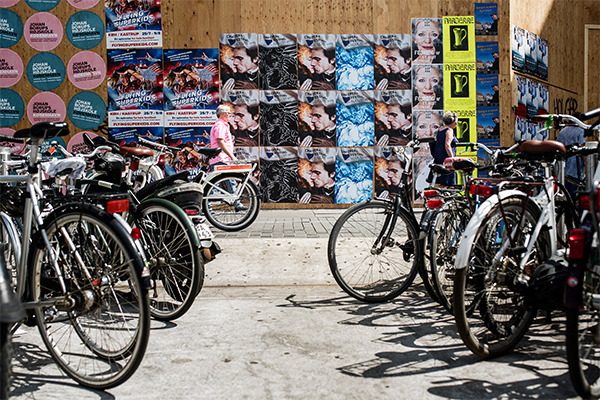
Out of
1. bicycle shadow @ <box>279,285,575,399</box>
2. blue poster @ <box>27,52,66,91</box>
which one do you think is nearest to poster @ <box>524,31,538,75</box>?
bicycle shadow @ <box>279,285,575,399</box>

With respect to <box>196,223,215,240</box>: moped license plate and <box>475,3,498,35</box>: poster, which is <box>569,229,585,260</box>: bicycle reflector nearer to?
<box>196,223,215,240</box>: moped license plate

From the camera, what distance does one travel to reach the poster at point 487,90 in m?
11.6

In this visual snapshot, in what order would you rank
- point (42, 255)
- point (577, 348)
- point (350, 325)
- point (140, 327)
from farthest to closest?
point (350, 325)
point (42, 255)
point (140, 327)
point (577, 348)

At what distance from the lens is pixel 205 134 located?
37.6 ft

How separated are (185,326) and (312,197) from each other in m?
7.62

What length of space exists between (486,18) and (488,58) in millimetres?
833

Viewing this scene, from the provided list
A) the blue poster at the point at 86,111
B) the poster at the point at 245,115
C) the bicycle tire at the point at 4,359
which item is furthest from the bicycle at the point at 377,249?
the blue poster at the point at 86,111

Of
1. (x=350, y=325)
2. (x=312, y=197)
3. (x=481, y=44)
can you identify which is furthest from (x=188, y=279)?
(x=481, y=44)

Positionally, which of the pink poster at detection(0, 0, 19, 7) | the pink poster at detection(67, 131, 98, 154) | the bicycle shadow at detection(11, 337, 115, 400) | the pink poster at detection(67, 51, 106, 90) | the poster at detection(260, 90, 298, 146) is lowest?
the bicycle shadow at detection(11, 337, 115, 400)

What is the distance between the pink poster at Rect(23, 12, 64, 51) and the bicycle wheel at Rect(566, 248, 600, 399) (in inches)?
452

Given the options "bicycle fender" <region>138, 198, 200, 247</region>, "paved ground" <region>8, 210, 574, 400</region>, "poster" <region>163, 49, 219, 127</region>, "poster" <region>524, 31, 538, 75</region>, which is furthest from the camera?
"poster" <region>524, 31, 538, 75</region>

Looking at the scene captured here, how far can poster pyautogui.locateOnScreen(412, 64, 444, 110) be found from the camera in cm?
1152

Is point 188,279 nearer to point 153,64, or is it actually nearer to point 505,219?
point 505,219

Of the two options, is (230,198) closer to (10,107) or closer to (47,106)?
(47,106)
